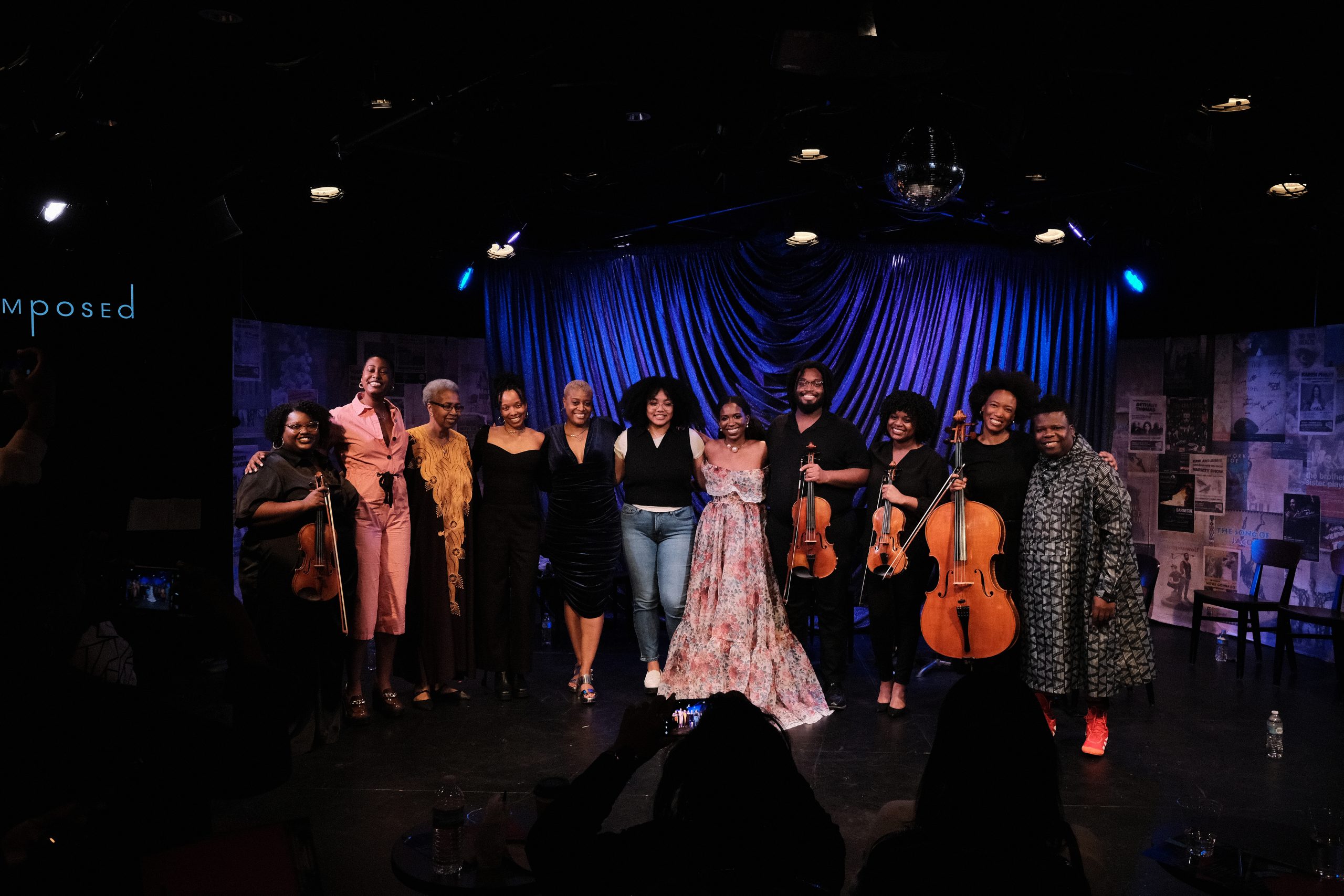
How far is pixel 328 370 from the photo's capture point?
7457 millimetres

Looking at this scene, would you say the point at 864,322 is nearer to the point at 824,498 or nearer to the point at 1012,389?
the point at 1012,389

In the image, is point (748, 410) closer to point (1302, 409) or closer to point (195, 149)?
point (195, 149)

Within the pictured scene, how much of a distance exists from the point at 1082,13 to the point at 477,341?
5.18 meters

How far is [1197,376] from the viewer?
25.0 feet

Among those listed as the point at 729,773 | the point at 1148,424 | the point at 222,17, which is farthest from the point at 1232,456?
the point at 222,17

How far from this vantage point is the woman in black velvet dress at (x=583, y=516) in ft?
17.6

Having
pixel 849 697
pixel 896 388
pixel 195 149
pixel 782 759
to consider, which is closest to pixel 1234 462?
pixel 896 388

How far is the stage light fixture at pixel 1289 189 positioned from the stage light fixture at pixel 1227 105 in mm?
1193

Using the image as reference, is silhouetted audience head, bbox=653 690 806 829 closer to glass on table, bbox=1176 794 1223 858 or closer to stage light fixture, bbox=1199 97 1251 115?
glass on table, bbox=1176 794 1223 858

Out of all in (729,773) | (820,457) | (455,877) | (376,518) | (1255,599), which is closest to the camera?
(729,773)

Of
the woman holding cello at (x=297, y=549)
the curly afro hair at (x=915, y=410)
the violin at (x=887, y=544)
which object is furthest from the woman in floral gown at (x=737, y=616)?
the woman holding cello at (x=297, y=549)

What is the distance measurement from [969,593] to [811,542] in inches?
34.3

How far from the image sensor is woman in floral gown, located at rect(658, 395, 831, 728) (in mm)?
5289

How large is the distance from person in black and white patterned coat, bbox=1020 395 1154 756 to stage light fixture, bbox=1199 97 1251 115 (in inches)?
57.4
